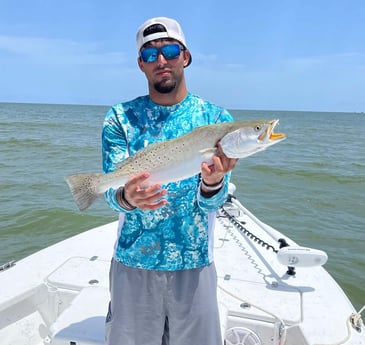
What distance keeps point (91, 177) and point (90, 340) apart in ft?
4.20

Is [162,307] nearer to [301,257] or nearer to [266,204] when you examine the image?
[301,257]

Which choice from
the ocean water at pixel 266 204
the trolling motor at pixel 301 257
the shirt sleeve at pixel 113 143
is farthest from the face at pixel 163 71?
the ocean water at pixel 266 204

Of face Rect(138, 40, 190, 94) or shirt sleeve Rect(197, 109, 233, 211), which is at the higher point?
face Rect(138, 40, 190, 94)

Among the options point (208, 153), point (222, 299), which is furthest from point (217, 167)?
point (222, 299)

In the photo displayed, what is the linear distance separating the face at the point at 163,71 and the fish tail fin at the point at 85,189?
0.68 meters

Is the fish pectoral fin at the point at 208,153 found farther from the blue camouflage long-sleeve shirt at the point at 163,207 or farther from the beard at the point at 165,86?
the beard at the point at 165,86

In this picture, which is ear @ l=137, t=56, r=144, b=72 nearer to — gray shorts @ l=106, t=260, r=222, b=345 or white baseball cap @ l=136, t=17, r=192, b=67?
white baseball cap @ l=136, t=17, r=192, b=67

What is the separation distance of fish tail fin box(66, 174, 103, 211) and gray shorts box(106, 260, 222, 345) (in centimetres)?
46

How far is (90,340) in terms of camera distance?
284cm

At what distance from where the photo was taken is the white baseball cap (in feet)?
7.92

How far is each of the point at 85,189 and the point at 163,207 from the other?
1.68 ft

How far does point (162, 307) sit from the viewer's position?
245 cm

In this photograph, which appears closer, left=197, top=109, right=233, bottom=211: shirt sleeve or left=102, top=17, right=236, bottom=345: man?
left=197, top=109, right=233, bottom=211: shirt sleeve

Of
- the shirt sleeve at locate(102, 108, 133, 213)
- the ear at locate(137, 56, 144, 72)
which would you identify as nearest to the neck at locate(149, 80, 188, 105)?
the ear at locate(137, 56, 144, 72)
